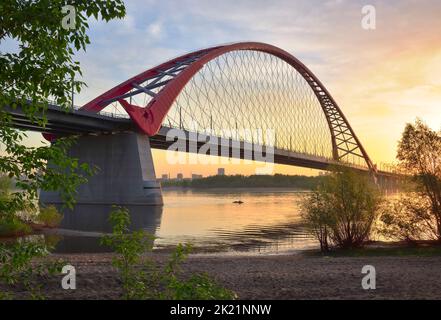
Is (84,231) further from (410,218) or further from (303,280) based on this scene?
(303,280)

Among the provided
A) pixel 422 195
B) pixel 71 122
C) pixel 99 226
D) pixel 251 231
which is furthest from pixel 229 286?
pixel 71 122

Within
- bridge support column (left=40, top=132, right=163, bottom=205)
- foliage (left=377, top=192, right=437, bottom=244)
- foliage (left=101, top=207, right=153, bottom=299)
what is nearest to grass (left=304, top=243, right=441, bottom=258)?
foliage (left=377, top=192, right=437, bottom=244)

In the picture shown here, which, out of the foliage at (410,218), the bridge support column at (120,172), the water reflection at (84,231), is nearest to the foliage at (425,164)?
the foliage at (410,218)

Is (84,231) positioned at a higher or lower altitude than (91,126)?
lower

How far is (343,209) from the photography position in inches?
858

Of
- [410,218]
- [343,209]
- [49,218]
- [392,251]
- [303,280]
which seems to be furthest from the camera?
[49,218]

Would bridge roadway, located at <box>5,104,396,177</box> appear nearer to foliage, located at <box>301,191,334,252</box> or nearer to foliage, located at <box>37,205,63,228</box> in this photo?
foliage, located at <box>37,205,63,228</box>

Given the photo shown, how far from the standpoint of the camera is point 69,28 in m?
5.00

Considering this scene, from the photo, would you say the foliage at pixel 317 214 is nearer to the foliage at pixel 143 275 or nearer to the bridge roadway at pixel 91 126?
the foliage at pixel 143 275

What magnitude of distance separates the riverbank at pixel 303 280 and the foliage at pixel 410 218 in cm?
394

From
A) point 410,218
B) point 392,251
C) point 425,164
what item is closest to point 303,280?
point 392,251

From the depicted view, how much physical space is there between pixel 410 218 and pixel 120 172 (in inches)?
1844

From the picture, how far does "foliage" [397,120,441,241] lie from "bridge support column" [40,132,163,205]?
4310 centimetres
